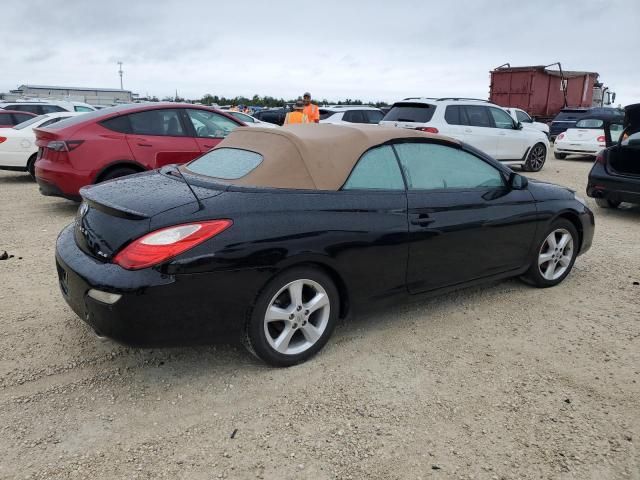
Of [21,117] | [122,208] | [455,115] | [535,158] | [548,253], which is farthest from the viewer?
[535,158]

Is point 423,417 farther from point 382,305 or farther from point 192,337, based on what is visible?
point 192,337

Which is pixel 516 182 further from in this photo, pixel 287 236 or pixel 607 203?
pixel 607 203

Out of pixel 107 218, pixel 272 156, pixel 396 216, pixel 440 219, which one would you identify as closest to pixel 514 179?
pixel 440 219

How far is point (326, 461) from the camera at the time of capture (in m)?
2.39

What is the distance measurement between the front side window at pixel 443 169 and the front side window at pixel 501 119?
26.7ft

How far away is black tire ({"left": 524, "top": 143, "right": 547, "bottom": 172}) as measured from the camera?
12312 mm

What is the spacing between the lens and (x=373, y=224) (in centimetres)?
326

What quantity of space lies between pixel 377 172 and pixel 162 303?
1657 mm

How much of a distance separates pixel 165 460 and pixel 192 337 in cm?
63

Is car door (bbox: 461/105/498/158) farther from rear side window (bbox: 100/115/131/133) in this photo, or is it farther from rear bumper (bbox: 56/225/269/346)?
rear bumper (bbox: 56/225/269/346)

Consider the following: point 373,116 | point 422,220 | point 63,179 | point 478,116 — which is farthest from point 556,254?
point 373,116

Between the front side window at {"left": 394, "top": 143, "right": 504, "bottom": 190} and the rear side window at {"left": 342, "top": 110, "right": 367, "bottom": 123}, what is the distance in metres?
9.70

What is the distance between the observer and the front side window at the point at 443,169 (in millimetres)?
3631

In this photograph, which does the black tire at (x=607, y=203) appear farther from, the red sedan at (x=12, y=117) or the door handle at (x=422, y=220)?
the red sedan at (x=12, y=117)
